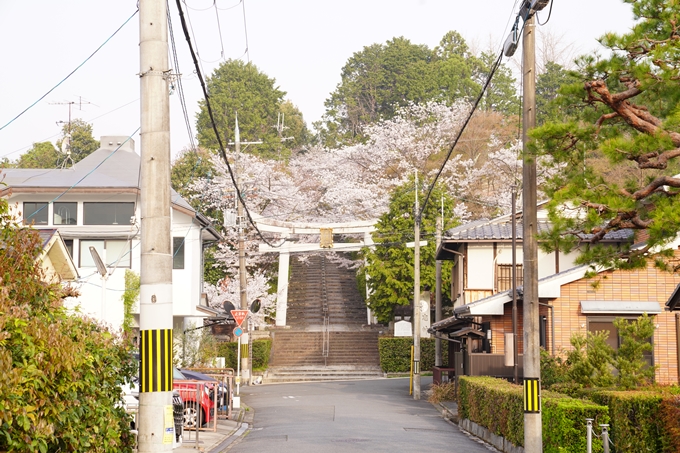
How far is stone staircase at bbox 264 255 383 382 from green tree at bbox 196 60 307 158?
1147 cm

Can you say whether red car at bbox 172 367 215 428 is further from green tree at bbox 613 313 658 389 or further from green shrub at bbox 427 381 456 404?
green shrub at bbox 427 381 456 404

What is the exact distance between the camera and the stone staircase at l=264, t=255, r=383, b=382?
140 ft

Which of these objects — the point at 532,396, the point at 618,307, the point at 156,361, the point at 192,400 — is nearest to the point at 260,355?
the point at 618,307

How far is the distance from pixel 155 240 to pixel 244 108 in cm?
5817

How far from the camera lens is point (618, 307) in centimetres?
2428

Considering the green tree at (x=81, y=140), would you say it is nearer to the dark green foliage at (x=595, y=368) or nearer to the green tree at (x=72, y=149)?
the green tree at (x=72, y=149)

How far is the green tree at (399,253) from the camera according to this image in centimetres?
4344

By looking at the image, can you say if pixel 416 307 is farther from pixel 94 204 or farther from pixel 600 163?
pixel 600 163

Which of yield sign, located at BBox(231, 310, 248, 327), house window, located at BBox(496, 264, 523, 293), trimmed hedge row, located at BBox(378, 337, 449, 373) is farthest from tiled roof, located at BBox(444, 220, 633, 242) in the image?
trimmed hedge row, located at BBox(378, 337, 449, 373)

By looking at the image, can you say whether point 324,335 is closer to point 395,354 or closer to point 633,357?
point 395,354

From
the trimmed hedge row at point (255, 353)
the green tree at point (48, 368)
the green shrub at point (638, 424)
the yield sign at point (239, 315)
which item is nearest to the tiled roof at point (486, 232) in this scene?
the yield sign at point (239, 315)

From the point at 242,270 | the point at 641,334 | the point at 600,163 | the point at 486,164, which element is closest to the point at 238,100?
the point at 486,164

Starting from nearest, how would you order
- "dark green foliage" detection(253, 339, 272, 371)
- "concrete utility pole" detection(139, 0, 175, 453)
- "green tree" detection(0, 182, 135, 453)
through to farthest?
"green tree" detection(0, 182, 135, 453), "concrete utility pole" detection(139, 0, 175, 453), "dark green foliage" detection(253, 339, 272, 371)

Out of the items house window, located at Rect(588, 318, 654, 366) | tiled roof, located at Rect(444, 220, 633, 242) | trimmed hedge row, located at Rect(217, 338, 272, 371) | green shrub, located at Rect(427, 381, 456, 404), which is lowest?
green shrub, located at Rect(427, 381, 456, 404)
